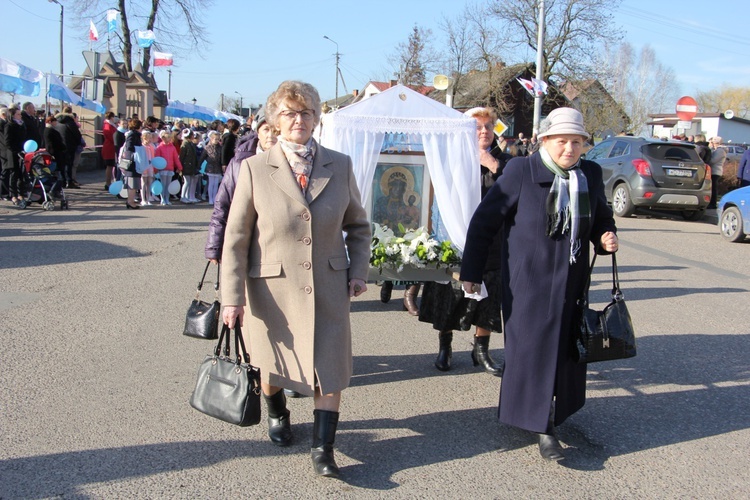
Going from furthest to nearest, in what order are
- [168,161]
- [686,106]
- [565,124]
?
[686,106] < [168,161] < [565,124]

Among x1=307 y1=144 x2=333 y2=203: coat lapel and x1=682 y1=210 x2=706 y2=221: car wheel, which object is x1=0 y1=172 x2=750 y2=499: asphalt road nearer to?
x1=307 y1=144 x2=333 y2=203: coat lapel

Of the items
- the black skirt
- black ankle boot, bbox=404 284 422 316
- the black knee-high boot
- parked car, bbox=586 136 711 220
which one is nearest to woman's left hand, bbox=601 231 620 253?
the black knee-high boot

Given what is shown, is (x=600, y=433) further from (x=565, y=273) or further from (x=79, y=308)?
(x=79, y=308)

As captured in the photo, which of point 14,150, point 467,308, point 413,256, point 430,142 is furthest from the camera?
point 14,150

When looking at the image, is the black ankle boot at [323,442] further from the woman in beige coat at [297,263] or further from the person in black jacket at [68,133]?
the person in black jacket at [68,133]

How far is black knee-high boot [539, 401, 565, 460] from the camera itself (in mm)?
3941

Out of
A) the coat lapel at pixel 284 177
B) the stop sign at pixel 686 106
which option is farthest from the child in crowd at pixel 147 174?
the stop sign at pixel 686 106

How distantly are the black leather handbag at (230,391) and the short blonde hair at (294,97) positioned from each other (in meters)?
1.12

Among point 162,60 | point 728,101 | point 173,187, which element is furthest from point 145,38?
point 728,101

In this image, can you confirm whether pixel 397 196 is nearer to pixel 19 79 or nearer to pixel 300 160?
pixel 300 160

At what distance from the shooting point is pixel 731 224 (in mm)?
13445

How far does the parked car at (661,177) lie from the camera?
16.0 meters

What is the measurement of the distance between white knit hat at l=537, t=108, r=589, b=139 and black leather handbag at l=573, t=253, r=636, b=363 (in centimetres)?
72

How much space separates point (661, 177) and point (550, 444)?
526 inches
